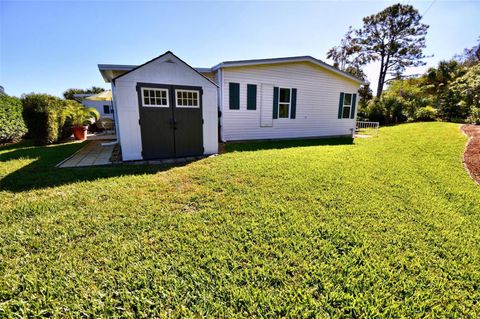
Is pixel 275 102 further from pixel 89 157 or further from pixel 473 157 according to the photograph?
pixel 89 157

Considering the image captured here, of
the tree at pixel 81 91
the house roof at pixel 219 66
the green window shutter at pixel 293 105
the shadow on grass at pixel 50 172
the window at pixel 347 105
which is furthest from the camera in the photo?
the tree at pixel 81 91

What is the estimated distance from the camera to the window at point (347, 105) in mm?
12372

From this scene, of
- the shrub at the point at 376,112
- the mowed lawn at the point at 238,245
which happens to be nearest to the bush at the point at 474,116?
the shrub at the point at 376,112

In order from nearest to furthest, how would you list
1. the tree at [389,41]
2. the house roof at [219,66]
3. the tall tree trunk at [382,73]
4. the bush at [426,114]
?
the house roof at [219,66] < the bush at [426,114] < the tree at [389,41] < the tall tree trunk at [382,73]

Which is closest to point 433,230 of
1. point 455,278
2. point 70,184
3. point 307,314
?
point 455,278

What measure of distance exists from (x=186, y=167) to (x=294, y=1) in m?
8.04

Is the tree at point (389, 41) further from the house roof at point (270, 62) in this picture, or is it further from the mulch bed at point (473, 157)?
the mulch bed at point (473, 157)

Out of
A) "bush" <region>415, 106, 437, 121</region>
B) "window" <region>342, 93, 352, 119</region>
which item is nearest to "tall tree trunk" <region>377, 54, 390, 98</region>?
"bush" <region>415, 106, 437, 121</region>

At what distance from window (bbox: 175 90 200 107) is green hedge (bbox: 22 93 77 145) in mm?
6190

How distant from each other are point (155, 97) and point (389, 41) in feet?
92.0

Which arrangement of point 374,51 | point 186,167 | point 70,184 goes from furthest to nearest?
point 374,51, point 186,167, point 70,184

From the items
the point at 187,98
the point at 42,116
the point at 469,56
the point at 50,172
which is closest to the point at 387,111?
the point at 187,98

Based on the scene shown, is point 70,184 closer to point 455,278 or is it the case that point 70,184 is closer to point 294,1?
point 455,278

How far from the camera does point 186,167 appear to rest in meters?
5.63
